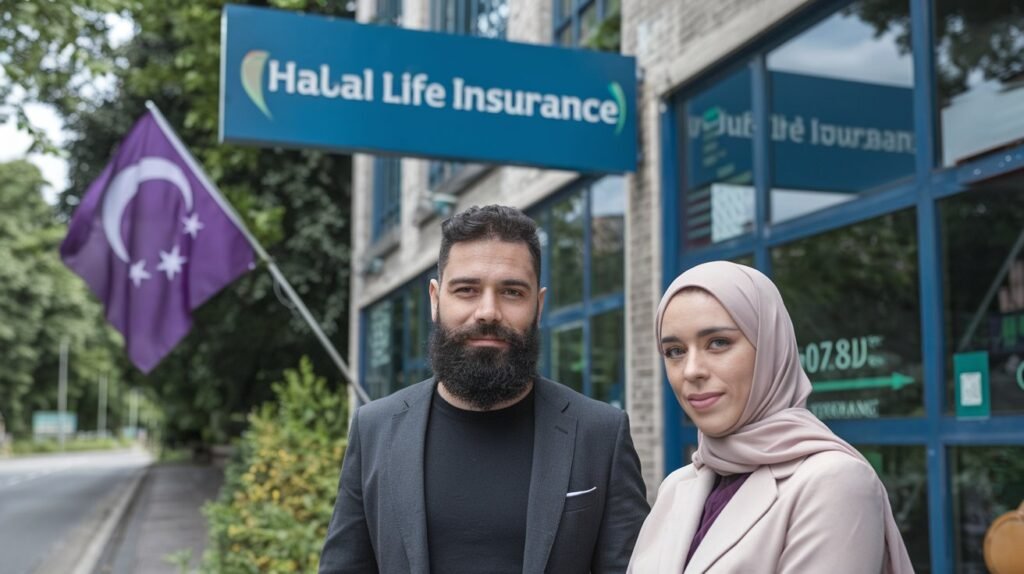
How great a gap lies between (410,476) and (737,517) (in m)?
0.86

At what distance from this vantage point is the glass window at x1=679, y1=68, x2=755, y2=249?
6617 mm

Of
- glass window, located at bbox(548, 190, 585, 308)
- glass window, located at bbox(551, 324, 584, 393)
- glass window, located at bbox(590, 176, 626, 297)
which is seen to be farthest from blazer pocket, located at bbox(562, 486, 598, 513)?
glass window, located at bbox(548, 190, 585, 308)

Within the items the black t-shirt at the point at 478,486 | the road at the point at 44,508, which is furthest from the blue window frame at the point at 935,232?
the road at the point at 44,508

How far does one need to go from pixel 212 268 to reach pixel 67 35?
6.90ft

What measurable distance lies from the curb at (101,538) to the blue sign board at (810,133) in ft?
30.7

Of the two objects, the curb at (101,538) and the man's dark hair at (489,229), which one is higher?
the man's dark hair at (489,229)

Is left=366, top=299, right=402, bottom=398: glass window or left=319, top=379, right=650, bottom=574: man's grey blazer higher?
left=366, top=299, right=402, bottom=398: glass window

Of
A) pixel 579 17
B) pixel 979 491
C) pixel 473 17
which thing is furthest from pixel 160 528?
pixel 979 491

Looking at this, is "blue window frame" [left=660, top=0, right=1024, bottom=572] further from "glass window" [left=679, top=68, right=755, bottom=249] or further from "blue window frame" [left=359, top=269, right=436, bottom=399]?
"blue window frame" [left=359, top=269, right=436, bottom=399]

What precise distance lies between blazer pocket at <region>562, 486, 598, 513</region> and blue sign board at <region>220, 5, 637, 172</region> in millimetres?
4040

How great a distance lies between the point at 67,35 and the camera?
8211 millimetres

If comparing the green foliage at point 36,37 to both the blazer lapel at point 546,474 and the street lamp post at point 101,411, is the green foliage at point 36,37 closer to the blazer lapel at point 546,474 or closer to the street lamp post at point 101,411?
the blazer lapel at point 546,474

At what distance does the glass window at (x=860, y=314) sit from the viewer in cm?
518

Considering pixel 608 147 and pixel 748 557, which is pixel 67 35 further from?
pixel 748 557
